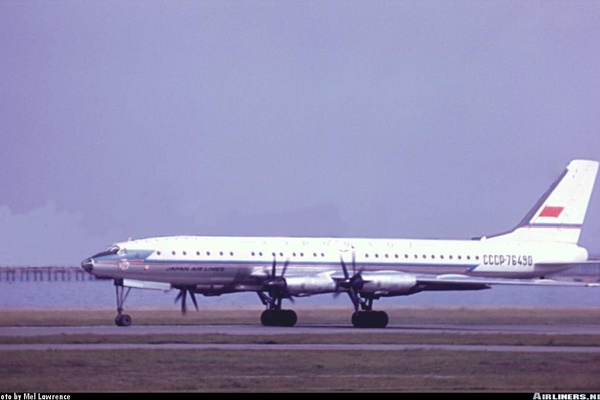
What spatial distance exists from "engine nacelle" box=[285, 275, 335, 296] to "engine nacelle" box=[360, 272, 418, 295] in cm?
134

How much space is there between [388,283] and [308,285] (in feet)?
10.0

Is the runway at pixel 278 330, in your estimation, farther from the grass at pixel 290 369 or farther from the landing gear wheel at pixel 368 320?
the grass at pixel 290 369

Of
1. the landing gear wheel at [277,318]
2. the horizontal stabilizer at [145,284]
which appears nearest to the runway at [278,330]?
the landing gear wheel at [277,318]

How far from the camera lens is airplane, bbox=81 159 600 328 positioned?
4109cm

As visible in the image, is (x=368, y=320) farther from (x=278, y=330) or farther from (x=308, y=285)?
(x=278, y=330)

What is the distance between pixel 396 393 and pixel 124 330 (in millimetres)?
18153

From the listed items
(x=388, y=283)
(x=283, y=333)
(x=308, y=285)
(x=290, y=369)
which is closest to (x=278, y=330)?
(x=283, y=333)

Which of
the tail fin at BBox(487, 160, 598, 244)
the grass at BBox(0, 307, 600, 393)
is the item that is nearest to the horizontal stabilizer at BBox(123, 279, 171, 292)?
the grass at BBox(0, 307, 600, 393)

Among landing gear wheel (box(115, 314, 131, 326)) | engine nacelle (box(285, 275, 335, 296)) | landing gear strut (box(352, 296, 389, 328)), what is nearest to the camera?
landing gear wheel (box(115, 314, 131, 326))

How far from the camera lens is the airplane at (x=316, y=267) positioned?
4109cm

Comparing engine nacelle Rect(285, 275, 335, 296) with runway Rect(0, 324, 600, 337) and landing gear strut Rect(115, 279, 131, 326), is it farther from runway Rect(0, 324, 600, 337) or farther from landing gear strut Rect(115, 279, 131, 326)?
landing gear strut Rect(115, 279, 131, 326)

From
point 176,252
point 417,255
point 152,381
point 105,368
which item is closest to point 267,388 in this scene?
point 152,381

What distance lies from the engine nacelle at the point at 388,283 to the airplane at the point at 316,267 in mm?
37

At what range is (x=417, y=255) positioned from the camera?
150 ft
